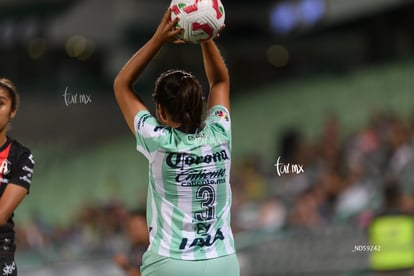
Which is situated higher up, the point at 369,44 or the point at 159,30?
the point at 369,44

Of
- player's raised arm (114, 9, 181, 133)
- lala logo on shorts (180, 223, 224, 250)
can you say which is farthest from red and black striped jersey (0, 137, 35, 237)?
lala logo on shorts (180, 223, 224, 250)

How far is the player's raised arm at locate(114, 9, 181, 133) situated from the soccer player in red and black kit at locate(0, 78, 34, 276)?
705mm

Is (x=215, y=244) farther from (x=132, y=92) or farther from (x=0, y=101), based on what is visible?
(x=0, y=101)

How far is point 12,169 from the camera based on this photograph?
15.2 ft

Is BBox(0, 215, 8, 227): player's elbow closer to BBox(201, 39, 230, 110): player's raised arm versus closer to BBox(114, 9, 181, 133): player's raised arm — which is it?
BBox(114, 9, 181, 133): player's raised arm

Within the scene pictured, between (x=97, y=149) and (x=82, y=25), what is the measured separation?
1.93m

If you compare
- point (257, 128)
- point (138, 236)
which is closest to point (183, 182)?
point (138, 236)

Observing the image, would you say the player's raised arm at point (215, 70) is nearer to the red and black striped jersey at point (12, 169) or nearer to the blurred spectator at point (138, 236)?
the red and black striped jersey at point (12, 169)

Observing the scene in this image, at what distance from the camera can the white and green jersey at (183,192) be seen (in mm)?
4113

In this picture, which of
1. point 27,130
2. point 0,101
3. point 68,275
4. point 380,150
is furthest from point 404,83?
point 0,101

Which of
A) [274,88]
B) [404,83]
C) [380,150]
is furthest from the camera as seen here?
[274,88]

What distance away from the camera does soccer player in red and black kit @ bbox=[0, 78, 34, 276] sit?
4539 millimetres

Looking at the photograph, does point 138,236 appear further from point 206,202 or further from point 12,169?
point 206,202

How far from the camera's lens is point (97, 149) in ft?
39.9
